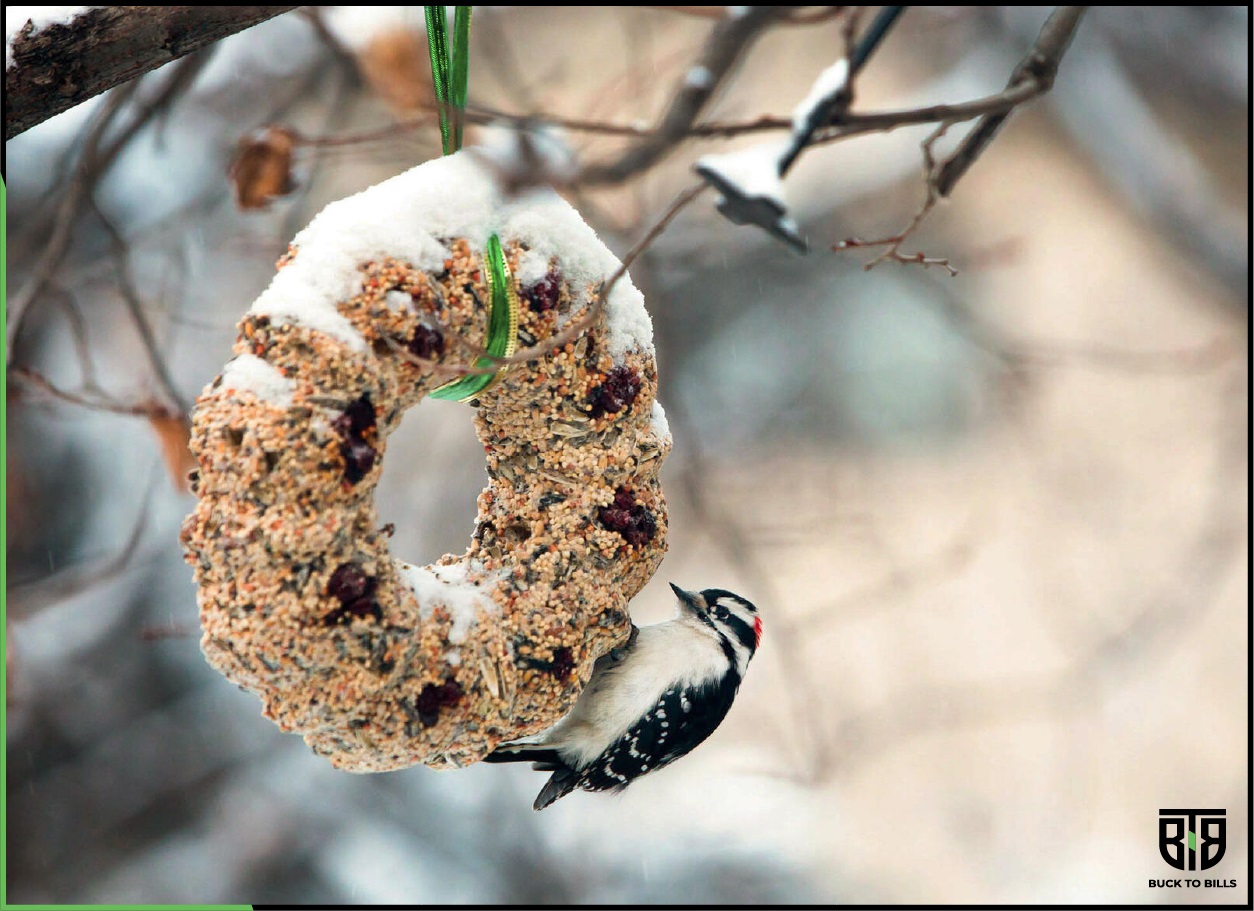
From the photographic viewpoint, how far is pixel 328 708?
3.85 ft

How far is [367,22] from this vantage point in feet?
7.43

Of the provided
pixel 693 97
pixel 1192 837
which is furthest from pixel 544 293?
pixel 1192 837

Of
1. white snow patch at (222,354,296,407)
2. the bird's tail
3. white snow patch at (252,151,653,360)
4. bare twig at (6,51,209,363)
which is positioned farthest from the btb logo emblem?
bare twig at (6,51,209,363)

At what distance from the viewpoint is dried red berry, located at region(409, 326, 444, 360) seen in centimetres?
117

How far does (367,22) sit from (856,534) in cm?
242

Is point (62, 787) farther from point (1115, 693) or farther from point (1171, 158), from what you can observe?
point (1171, 158)

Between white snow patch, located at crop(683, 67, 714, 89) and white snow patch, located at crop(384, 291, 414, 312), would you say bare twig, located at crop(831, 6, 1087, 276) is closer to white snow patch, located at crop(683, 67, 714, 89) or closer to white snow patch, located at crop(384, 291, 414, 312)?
white snow patch, located at crop(683, 67, 714, 89)

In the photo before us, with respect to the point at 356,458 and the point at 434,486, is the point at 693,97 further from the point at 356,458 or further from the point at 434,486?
the point at 434,486

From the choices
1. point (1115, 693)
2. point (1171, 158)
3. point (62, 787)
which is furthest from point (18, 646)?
point (1171, 158)

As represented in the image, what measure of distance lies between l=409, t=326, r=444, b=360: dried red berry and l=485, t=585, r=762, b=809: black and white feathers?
0.56 metres

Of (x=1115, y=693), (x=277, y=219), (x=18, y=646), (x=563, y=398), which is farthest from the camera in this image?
(x=1115, y=693)

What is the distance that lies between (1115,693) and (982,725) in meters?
0.49

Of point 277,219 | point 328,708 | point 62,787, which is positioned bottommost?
point 62,787

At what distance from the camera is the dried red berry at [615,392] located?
1.33 metres
